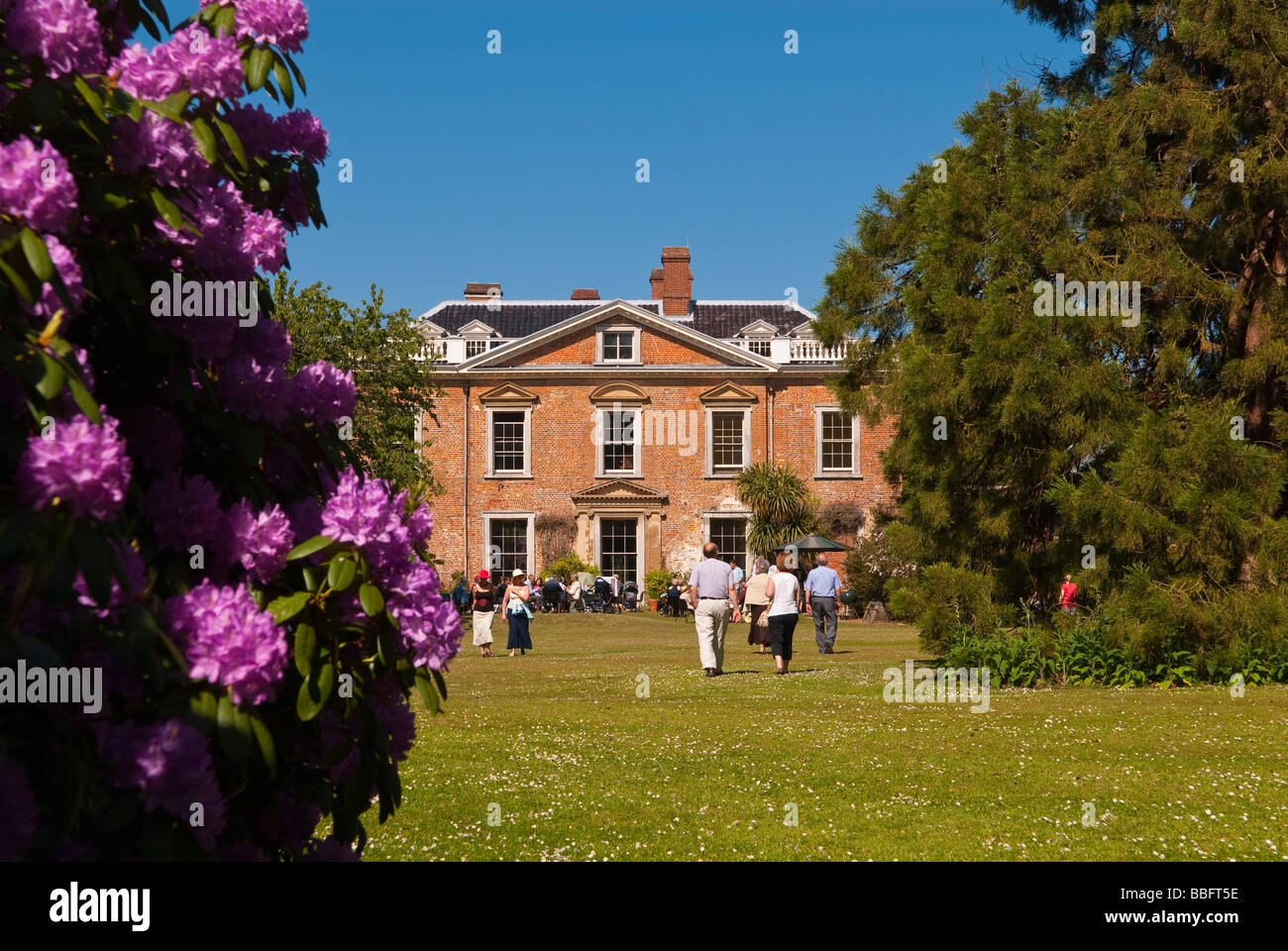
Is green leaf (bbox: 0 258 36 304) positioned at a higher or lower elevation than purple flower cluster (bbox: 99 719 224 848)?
higher

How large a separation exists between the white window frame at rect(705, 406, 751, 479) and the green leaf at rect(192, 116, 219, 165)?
4144 centimetres

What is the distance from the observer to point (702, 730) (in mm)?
11367

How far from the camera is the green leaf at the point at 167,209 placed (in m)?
2.53

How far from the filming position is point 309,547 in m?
2.55

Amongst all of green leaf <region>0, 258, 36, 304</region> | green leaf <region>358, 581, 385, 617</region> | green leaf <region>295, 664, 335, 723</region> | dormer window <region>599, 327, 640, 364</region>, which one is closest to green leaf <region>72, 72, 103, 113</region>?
green leaf <region>0, 258, 36, 304</region>

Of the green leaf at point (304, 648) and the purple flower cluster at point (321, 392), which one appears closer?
the green leaf at point (304, 648)

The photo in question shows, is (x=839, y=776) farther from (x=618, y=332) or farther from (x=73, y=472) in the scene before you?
(x=618, y=332)

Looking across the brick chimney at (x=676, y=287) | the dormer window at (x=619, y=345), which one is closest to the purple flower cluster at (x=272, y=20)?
the dormer window at (x=619, y=345)

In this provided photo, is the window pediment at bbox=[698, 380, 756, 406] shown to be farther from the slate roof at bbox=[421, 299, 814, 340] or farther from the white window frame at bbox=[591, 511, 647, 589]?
the white window frame at bbox=[591, 511, 647, 589]

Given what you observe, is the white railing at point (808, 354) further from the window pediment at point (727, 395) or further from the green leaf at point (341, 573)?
the green leaf at point (341, 573)

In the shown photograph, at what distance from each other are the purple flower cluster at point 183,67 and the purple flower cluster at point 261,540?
3.01ft

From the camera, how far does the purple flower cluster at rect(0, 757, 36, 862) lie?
2.09m
